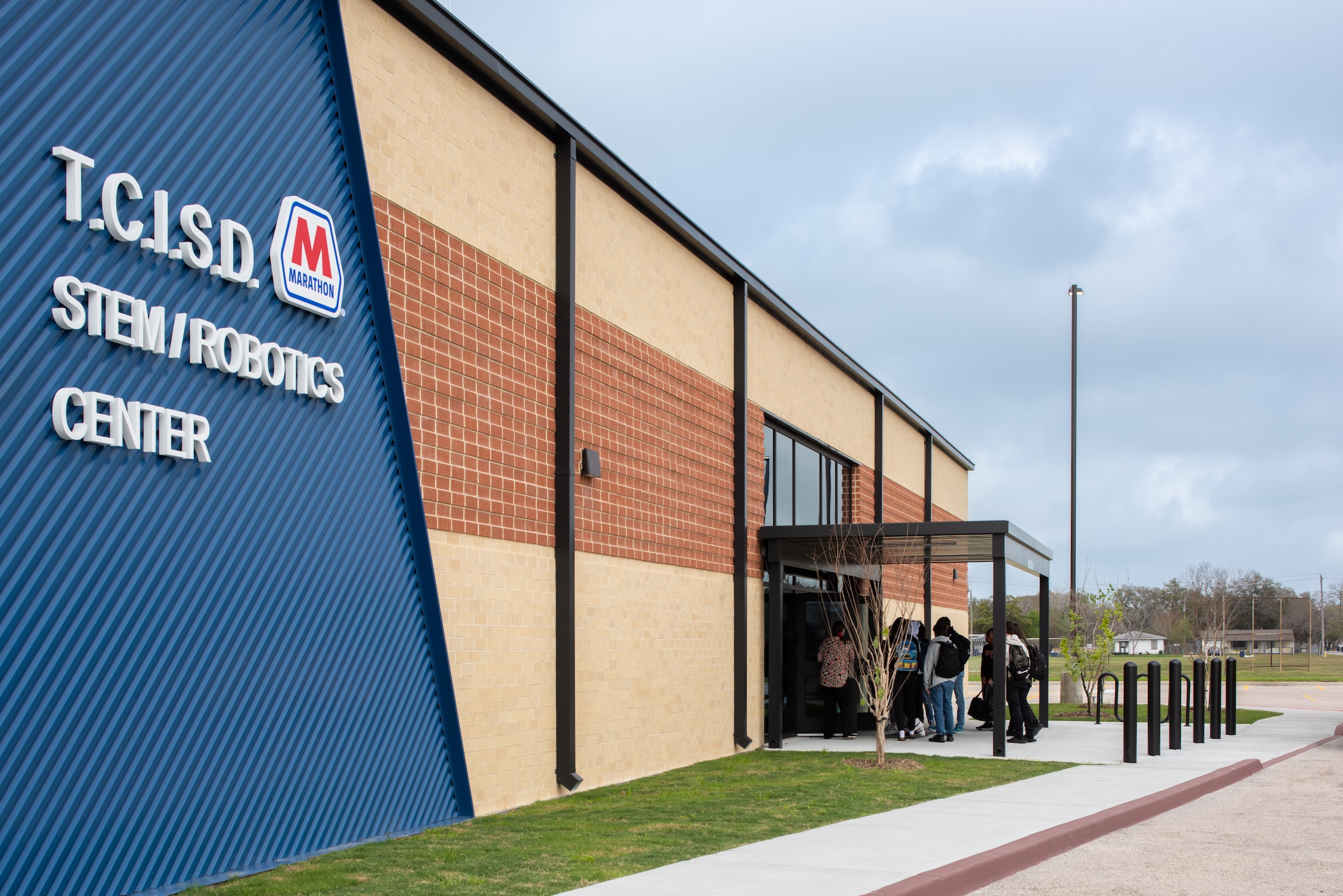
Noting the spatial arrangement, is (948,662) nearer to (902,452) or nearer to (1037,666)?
(1037,666)

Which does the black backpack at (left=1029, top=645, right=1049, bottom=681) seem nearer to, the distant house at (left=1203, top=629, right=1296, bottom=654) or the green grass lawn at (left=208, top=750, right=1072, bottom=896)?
the green grass lawn at (left=208, top=750, right=1072, bottom=896)

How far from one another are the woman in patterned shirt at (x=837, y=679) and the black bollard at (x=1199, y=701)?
16.7ft

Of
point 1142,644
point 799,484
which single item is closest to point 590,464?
point 799,484

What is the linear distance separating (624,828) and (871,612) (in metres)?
13.9

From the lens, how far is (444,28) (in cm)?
1091

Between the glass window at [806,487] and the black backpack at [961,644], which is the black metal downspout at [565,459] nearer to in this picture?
the black backpack at [961,644]

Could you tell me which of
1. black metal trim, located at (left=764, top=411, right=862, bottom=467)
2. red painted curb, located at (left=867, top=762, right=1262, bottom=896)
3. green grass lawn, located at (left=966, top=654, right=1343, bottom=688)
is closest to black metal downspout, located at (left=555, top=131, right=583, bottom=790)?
red painted curb, located at (left=867, top=762, right=1262, bottom=896)

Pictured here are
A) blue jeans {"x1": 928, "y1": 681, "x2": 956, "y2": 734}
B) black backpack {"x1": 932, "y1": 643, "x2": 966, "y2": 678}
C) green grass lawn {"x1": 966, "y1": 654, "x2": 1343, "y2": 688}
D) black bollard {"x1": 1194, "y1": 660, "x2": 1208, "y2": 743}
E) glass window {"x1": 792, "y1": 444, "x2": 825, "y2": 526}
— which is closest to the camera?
black backpack {"x1": 932, "y1": 643, "x2": 966, "y2": 678}

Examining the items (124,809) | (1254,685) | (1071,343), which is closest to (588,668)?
(124,809)

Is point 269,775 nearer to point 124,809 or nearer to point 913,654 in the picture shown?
point 124,809

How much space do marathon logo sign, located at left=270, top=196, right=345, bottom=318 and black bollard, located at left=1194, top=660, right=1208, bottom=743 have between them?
1427 centimetres

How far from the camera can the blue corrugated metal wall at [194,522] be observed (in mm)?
6629

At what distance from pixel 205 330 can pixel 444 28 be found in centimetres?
436

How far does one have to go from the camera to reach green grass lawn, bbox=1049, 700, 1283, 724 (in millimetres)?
24766
